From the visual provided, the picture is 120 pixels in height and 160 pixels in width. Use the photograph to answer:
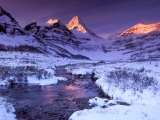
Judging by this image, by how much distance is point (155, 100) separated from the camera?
49.8ft

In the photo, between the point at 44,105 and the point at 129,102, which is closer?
the point at 129,102

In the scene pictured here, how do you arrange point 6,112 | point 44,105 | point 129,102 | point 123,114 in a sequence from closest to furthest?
point 123,114 < point 6,112 < point 129,102 < point 44,105

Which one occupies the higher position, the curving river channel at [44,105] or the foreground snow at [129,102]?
the foreground snow at [129,102]

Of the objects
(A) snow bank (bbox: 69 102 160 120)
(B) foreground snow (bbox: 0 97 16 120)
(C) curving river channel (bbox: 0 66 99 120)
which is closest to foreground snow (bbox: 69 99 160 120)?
(A) snow bank (bbox: 69 102 160 120)

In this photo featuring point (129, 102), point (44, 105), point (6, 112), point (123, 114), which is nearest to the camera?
point (123, 114)

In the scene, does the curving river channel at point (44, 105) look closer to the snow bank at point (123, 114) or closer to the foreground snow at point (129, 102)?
the foreground snow at point (129, 102)

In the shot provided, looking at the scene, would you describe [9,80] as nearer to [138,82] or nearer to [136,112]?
[138,82]

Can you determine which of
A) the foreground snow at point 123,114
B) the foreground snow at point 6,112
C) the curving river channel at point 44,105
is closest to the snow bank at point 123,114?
the foreground snow at point 123,114

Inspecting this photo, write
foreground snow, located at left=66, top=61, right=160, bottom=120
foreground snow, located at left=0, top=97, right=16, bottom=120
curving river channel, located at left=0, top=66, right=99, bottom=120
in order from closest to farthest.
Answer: foreground snow, located at left=66, top=61, right=160, bottom=120, foreground snow, located at left=0, top=97, right=16, bottom=120, curving river channel, located at left=0, top=66, right=99, bottom=120

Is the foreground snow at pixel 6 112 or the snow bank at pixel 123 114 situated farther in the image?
the foreground snow at pixel 6 112

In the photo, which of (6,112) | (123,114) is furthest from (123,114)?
(6,112)

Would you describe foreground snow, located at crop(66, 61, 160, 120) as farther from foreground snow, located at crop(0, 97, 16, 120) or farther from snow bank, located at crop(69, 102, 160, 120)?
foreground snow, located at crop(0, 97, 16, 120)

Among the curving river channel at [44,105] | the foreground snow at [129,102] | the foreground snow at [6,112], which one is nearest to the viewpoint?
the foreground snow at [129,102]

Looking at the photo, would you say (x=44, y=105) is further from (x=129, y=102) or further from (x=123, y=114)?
(x=123, y=114)
